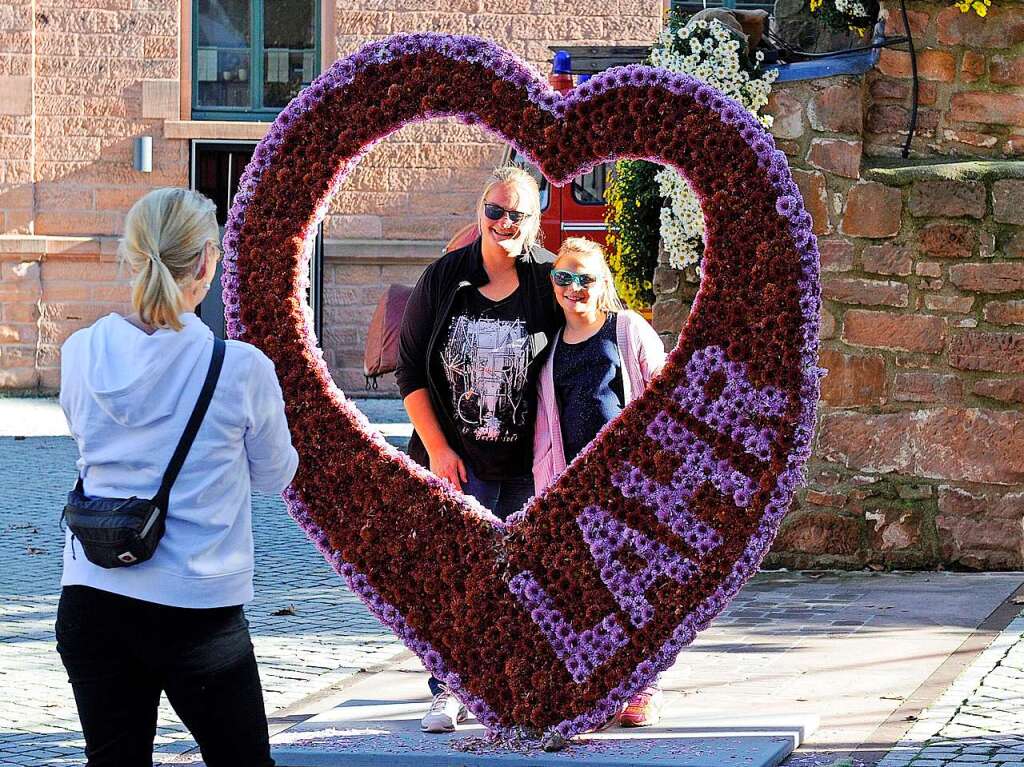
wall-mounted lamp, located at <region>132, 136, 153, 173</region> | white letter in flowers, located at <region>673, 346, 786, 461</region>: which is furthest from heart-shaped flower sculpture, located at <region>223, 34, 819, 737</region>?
wall-mounted lamp, located at <region>132, 136, 153, 173</region>

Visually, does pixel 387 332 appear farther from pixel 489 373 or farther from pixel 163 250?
pixel 163 250

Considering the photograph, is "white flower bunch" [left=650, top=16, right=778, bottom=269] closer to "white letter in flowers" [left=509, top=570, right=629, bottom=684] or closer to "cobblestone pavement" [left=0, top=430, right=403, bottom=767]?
"cobblestone pavement" [left=0, top=430, right=403, bottom=767]

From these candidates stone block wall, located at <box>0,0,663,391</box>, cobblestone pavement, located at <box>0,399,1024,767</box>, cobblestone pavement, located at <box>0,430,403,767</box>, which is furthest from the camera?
stone block wall, located at <box>0,0,663,391</box>

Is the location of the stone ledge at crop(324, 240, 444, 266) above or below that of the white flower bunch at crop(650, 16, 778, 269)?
below

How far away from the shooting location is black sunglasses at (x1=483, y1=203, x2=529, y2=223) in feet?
16.1

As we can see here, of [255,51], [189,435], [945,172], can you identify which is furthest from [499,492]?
[255,51]

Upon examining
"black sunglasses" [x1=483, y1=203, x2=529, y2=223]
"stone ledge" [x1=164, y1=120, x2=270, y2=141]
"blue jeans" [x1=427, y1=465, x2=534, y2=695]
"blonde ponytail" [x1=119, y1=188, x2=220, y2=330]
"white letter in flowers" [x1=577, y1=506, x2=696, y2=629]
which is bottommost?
"white letter in flowers" [x1=577, y1=506, x2=696, y2=629]

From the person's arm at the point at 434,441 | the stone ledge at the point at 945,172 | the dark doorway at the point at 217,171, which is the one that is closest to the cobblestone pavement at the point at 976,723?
the person's arm at the point at 434,441

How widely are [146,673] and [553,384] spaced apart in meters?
1.94

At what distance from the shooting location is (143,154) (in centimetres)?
1623

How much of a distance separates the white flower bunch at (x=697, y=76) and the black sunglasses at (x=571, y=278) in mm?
2695

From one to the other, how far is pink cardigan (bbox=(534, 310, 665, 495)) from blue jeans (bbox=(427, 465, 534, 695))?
0.32ft

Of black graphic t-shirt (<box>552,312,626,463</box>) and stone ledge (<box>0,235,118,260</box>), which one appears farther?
stone ledge (<box>0,235,118,260</box>)

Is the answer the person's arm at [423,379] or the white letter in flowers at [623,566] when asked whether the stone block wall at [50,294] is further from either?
the white letter in flowers at [623,566]
